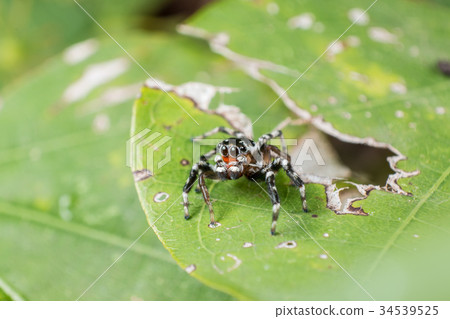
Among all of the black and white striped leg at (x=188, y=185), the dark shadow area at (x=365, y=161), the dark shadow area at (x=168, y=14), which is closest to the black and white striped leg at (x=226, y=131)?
the black and white striped leg at (x=188, y=185)

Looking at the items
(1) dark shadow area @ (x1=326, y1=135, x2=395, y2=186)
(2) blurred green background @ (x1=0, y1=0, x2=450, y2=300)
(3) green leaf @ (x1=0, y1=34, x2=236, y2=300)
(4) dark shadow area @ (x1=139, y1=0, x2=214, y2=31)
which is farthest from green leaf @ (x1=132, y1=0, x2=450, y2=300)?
(4) dark shadow area @ (x1=139, y1=0, x2=214, y2=31)

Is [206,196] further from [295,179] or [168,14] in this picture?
[168,14]

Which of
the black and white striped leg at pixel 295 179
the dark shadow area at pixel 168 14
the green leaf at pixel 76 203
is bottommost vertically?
the green leaf at pixel 76 203

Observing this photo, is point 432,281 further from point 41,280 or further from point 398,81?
point 41,280

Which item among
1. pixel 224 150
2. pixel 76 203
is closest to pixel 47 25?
pixel 76 203

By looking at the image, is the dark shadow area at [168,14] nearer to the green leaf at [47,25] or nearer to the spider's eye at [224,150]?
the green leaf at [47,25]
